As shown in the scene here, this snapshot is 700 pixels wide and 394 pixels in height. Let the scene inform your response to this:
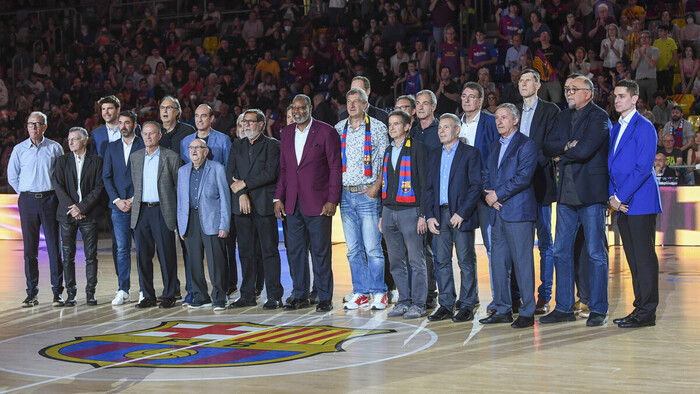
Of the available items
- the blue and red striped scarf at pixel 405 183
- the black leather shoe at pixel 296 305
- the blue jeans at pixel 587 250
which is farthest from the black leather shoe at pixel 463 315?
the black leather shoe at pixel 296 305

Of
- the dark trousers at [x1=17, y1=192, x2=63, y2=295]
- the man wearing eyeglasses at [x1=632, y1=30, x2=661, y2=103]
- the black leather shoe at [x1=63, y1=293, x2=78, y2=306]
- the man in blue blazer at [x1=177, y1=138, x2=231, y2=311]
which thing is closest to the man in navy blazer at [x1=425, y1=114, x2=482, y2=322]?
the man in blue blazer at [x1=177, y1=138, x2=231, y2=311]

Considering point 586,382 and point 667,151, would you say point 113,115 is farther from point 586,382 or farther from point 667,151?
point 667,151

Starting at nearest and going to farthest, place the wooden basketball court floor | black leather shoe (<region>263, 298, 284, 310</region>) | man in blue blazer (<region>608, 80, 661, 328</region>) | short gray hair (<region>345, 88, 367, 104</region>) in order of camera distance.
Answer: the wooden basketball court floor
man in blue blazer (<region>608, 80, 661, 328</region>)
short gray hair (<region>345, 88, 367, 104</region>)
black leather shoe (<region>263, 298, 284, 310</region>)

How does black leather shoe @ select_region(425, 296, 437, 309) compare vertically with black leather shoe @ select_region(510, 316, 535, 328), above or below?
above

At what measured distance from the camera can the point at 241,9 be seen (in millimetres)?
22297

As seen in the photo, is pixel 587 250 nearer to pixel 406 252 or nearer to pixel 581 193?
pixel 581 193

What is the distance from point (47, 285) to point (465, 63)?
934 cm

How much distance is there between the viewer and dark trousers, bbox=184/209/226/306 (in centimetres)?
906

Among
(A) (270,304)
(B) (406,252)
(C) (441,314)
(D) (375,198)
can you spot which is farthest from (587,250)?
(A) (270,304)

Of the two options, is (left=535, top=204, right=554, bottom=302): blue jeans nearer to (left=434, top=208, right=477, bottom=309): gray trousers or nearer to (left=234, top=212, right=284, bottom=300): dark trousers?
(left=434, top=208, right=477, bottom=309): gray trousers

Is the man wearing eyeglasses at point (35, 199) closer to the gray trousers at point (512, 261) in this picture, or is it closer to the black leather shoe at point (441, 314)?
the black leather shoe at point (441, 314)

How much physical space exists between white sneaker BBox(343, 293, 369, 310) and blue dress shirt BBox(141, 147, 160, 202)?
208 cm

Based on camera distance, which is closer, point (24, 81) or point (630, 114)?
point (630, 114)

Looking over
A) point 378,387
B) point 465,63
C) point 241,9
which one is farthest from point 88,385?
point 241,9
